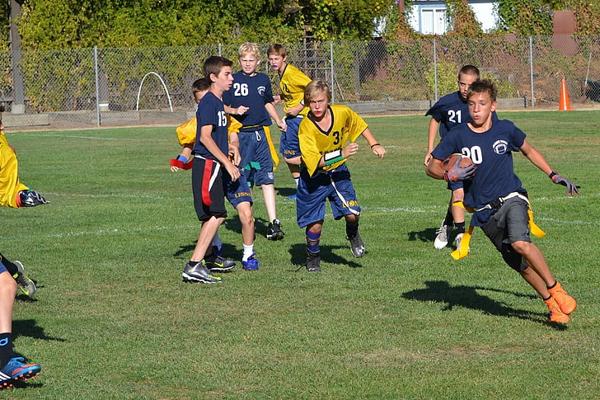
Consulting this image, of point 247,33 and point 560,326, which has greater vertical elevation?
point 247,33

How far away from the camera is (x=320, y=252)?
1223 centimetres

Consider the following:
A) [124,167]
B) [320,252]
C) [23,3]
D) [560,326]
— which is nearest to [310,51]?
[23,3]

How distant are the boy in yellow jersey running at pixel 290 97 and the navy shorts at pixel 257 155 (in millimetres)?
253

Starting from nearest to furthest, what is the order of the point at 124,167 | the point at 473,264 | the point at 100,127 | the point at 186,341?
1. the point at 186,341
2. the point at 473,264
3. the point at 124,167
4. the point at 100,127

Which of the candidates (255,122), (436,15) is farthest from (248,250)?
(436,15)

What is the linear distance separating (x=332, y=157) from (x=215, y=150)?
1.11m

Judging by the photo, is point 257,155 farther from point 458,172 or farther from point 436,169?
point 458,172

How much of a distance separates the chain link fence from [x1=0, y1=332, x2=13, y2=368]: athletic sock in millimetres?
30088

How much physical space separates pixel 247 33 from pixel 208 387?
3650 centimetres

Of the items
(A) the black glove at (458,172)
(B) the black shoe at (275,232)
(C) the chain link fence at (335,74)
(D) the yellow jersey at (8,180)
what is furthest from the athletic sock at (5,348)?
(C) the chain link fence at (335,74)

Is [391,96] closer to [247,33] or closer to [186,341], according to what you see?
[247,33]

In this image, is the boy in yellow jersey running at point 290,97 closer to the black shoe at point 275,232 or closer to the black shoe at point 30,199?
the black shoe at point 275,232

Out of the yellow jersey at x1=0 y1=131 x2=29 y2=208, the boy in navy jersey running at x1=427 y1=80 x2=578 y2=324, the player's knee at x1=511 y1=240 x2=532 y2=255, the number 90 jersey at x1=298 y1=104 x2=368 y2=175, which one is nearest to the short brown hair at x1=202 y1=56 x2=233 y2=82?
the number 90 jersey at x1=298 y1=104 x2=368 y2=175

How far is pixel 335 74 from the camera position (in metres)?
41.5
